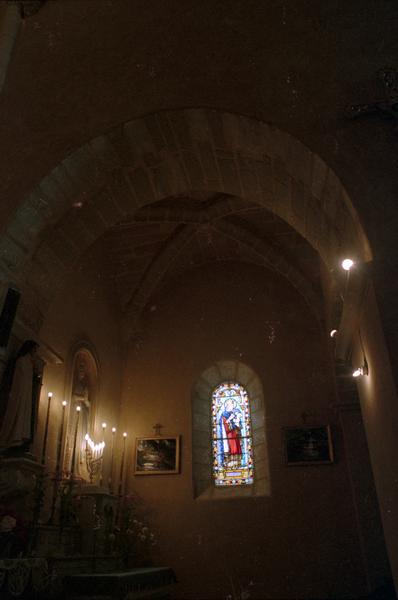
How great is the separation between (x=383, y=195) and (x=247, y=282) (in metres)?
6.11

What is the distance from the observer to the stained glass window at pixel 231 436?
8328 mm

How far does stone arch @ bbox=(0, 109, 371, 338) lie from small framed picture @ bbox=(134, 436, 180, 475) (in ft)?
13.2

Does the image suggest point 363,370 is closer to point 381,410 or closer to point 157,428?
point 381,410

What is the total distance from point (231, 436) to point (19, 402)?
454cm

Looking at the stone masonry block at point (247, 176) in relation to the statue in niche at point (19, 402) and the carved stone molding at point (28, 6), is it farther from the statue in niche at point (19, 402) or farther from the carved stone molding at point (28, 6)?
the statue in niche at point (19, 402)

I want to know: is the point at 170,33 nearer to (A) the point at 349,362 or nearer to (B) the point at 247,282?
(A) the point at 349,362

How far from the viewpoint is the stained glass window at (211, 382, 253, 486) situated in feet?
27.3

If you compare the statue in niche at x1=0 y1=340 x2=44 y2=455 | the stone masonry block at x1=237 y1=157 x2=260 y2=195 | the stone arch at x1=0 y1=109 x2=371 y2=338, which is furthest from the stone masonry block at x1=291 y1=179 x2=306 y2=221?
the statue in niche at x1=0 y1=340 x2=44 y2=455

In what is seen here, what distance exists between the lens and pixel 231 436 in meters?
8.66

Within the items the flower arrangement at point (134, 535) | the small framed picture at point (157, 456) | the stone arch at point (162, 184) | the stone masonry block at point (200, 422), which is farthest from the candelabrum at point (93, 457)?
the stone arch at point (162, 184)

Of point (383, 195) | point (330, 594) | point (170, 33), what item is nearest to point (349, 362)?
point (383, 195)

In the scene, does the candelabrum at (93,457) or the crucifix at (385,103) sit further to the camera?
the candelabrum at (93,457)

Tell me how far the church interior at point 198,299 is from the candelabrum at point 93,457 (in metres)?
0.05

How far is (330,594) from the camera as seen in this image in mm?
6770
